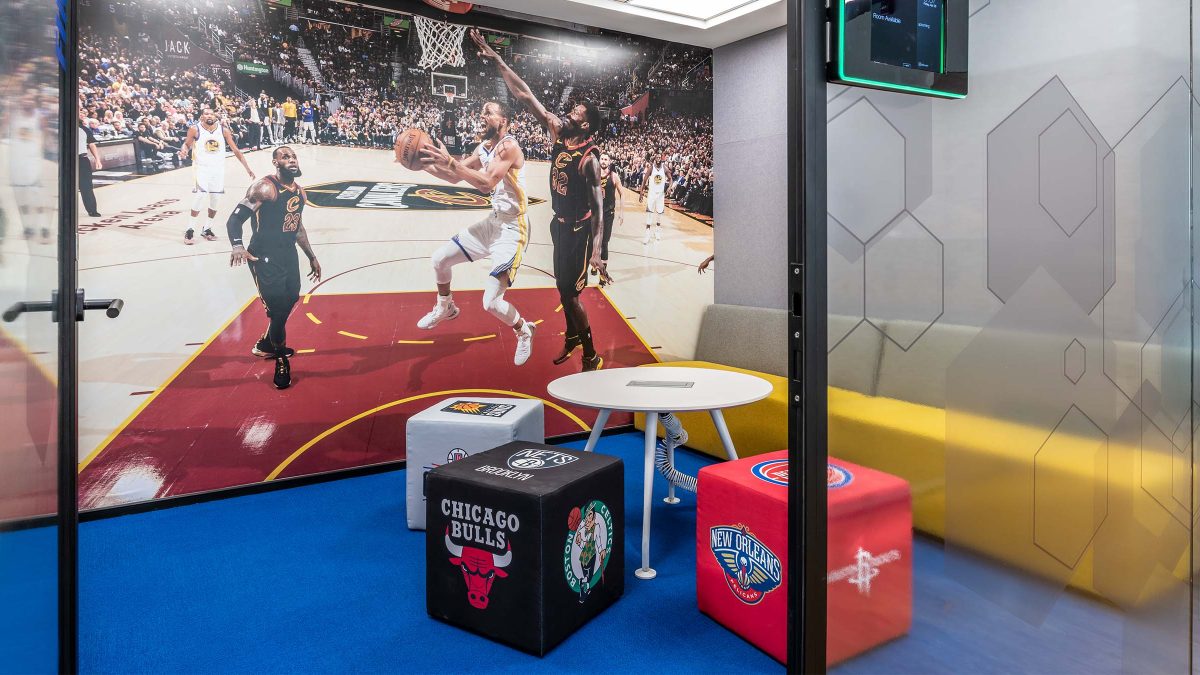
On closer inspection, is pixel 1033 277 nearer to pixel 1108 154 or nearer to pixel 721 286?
pixel 1108 154

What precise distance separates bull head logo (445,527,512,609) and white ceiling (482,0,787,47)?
9.80 feet

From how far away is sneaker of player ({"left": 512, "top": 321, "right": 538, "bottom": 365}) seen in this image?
4.39 metres

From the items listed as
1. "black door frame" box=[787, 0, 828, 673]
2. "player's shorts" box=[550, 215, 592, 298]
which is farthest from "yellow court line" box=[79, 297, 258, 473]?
"black door frame" box=[787, 0, 828, 673]

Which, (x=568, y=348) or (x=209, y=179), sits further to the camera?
(x=568, y=348)

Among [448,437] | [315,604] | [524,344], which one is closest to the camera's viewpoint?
[315,604]

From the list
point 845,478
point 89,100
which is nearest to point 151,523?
point 89,100

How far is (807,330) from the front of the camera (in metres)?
1.19

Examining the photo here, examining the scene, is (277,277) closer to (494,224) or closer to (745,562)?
(494,224)

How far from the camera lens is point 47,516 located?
132 cm

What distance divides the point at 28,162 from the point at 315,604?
1729mm

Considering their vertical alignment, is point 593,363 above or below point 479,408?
above

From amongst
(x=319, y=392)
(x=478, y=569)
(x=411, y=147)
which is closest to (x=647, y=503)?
(x=478, y=569)

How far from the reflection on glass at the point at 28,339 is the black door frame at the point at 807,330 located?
115 centimetres

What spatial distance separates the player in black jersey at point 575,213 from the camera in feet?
14.5
